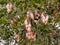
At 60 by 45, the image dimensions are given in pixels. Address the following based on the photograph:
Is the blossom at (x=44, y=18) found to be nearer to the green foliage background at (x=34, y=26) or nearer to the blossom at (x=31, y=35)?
the green foliage background at (x=34, y=26)

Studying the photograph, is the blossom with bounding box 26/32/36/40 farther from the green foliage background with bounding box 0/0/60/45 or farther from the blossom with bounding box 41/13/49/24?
the blossom with bounding box 41/13/49/24

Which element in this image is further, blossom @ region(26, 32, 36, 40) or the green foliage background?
the green foliage background

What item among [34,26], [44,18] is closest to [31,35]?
[34,26]

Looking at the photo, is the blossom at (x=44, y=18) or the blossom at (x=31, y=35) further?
the blossom at (x=44, y=18)

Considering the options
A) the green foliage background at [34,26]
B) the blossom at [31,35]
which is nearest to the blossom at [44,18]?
the green foliage background at [34,26]

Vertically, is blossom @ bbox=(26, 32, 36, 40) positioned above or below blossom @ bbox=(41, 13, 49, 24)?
below

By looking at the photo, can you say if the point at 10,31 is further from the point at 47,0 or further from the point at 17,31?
the point at 47,0

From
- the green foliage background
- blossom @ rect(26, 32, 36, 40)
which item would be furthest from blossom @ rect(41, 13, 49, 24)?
blossom @ rect(26, 32, 36, 40)

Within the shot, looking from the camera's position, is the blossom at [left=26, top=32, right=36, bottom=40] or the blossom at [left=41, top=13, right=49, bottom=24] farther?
the blossom at [left=41, top=13, right=49, bottom=24]

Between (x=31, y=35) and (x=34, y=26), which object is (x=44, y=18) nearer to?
(x=34, y=26)
